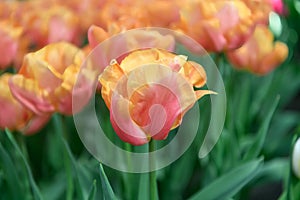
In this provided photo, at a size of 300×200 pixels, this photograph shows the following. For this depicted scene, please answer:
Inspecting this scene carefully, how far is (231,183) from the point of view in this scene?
823 millimetres

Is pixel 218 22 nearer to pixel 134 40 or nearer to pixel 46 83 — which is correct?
pixel 134 40

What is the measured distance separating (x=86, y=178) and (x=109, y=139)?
0.28 feet

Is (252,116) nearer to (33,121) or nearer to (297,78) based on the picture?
(297,78)

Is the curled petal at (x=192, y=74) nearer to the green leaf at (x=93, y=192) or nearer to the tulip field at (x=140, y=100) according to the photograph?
the tulip field at (x=140, y=100)

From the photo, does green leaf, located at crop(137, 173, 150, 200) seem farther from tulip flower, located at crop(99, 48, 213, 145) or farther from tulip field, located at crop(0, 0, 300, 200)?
tulip flower, located at crop(99, 48, 213, 145)

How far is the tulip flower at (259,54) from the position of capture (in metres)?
0.99

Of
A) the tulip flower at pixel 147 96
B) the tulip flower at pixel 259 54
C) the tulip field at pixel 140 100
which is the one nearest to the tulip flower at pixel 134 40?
the tulip field at pixel 140 100

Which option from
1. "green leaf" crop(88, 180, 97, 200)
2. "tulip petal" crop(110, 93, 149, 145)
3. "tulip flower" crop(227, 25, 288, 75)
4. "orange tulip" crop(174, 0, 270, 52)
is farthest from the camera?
"tulip flower" crop(227, 25, 288, 75)

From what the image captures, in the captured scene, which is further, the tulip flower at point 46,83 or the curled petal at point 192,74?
the tulip flower at point 46,83

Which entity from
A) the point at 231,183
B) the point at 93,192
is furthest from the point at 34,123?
the point at 231,183

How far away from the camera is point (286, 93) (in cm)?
135

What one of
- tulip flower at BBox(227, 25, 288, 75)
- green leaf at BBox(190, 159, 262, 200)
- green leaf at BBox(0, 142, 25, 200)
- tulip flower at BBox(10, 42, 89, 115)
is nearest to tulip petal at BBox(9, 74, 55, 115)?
tulip flower at BBox(10, 42, 89, 115)

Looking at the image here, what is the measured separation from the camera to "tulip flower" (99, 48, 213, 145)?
0.63 m

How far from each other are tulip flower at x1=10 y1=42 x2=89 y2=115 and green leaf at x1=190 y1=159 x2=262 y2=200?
20 centimetres
